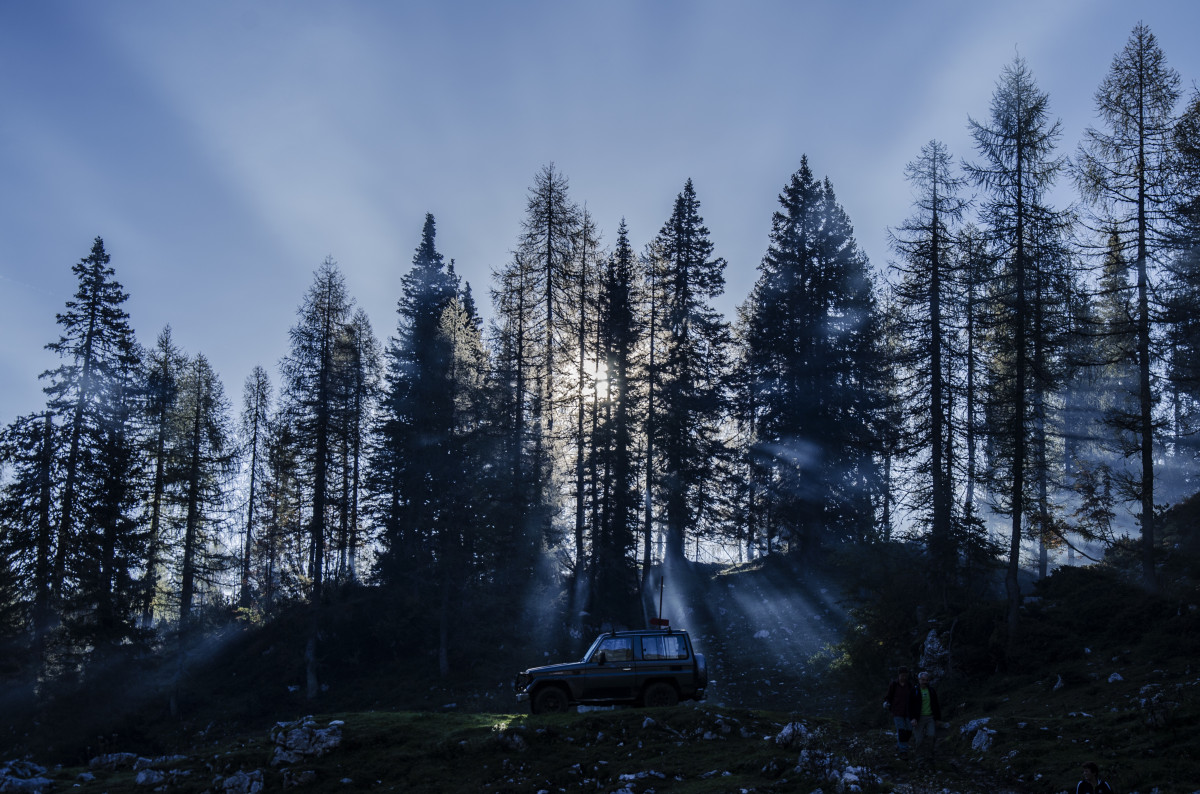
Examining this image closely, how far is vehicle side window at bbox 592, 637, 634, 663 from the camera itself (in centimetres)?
1861

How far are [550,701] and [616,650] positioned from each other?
2106 mm

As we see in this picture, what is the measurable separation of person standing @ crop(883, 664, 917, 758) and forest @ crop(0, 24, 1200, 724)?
864cm

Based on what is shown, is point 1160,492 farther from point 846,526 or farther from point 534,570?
point 534,570

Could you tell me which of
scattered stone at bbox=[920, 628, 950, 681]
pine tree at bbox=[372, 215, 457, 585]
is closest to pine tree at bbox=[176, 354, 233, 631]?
pine tree at bbox=[372, 215, 457, 585]

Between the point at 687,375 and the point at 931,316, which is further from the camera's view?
the point at 687,375

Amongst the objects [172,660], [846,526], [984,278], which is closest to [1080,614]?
[984,278]

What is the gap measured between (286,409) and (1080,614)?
31.9 meters

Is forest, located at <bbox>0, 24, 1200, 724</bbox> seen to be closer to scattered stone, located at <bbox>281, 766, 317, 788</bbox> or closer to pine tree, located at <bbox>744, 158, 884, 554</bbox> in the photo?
pine tree, located at <bbox>744, 158, 884, 554</bbox>

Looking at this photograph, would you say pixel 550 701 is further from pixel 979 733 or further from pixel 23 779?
pixel 23 779

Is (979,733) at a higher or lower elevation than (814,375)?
lower

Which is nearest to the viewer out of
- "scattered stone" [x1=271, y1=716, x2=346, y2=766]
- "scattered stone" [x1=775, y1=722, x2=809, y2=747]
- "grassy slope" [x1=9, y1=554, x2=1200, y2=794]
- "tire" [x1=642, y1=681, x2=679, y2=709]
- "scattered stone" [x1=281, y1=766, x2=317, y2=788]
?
"grassy slope" [x1=9, y1=554, x2=1200, y2=794]

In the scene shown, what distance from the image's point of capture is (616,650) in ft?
61.3

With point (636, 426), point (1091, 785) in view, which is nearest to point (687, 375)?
point (636, 426)

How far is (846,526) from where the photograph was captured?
33.7 metres
